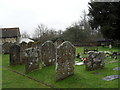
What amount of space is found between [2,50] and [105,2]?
19.6m

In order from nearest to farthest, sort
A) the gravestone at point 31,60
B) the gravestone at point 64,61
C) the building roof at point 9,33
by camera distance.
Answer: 1. the gravestone at point 64,61
2. the gravestone at point 31,60
3. the building roof at point 9,33

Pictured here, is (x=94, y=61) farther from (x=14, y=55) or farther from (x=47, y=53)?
(x=14, y=55)

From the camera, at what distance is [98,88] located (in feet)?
19.7

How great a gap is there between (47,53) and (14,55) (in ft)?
11.2

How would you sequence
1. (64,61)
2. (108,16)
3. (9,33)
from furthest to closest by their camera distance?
(9,33) → (108,16) → (64,61)

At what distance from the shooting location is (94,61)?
9.22m

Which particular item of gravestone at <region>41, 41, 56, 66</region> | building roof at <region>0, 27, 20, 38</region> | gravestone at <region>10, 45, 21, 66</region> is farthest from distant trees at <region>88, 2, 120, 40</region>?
building roof at <region>0, 27, 20, 38</region>

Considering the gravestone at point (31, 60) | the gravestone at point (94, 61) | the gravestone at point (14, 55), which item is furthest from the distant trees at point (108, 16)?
the gravestone at point (14, 55)

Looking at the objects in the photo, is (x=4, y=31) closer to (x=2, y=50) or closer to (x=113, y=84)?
(x=2, y=50)

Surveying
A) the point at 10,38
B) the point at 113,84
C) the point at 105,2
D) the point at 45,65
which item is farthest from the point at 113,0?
the point at 10,38


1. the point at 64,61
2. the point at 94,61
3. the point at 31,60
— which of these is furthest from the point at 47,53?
the point at 94,61

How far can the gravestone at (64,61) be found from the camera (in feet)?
24.3

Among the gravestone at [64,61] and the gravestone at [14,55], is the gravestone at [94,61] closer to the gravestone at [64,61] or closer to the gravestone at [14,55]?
the gravestone at [64,61]

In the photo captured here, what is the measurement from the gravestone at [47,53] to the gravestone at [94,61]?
353 centimetres
